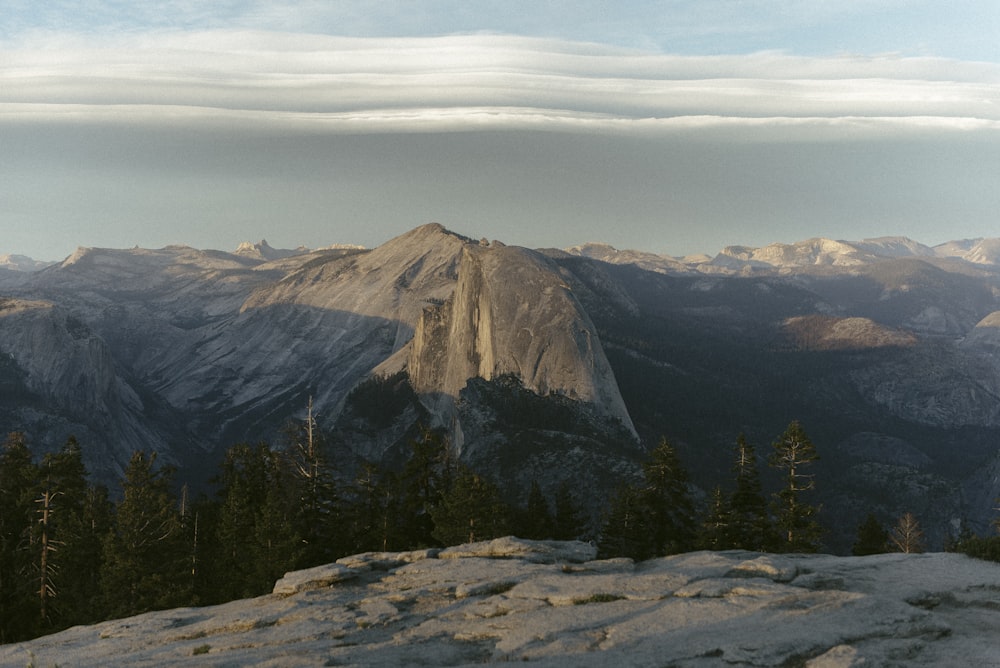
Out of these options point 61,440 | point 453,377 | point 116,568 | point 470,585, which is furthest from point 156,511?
point 61,440

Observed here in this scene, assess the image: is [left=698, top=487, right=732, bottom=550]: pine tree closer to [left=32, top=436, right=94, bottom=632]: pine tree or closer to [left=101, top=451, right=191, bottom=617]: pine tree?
[left=101, top=451, right=191, bottom=617]: pine tree

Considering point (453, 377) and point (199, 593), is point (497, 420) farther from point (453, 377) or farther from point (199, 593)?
point (199, 593)

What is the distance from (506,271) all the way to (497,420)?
5538 centimetres

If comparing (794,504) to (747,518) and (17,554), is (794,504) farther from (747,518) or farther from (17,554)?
(17,554)

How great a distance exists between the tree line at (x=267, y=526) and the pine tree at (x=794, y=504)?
113 mm

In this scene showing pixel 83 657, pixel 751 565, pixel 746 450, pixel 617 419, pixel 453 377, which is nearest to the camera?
pixel 83 657

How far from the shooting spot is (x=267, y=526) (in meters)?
56.0

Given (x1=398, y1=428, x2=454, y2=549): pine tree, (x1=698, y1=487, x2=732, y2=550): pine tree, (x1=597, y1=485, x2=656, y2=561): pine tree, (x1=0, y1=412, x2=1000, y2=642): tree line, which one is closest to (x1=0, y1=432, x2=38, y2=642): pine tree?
(x1=0, y1=412, x2=1000, y2=642): tree line

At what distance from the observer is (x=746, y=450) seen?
64.4 m

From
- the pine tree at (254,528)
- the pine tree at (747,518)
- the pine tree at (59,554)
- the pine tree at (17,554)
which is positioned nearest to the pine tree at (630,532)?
the pine tree at (747,518)

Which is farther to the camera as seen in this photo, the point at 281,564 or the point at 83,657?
the point at 281,564

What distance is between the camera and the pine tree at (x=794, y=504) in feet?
197

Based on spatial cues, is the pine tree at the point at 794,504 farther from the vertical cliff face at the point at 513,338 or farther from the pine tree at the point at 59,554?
the vertical cliff face at the point at 513,338

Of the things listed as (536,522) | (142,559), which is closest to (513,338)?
(536,522)
